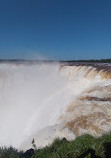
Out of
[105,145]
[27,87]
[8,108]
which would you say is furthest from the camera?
[27,87]

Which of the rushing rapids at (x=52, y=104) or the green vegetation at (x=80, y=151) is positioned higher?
the rushing rapids at (x=52, y=104)

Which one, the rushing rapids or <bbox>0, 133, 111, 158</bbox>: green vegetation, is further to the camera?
the rushing rapids

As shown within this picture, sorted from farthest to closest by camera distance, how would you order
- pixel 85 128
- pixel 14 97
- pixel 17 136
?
pixel 14 97 → pixel 17 136 → pixel 85 128

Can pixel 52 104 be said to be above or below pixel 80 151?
above

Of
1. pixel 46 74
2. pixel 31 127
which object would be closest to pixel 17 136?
pixel 31 127

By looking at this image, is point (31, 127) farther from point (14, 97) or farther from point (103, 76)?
point (14, 97)

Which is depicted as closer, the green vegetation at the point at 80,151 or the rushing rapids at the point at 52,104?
the green vegetation at the point at 80,151

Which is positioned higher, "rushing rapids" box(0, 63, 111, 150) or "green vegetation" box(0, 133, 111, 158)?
"rushing rapids" box(0, 63, 111, 150)

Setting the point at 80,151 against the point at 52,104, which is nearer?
the point at 80,151
